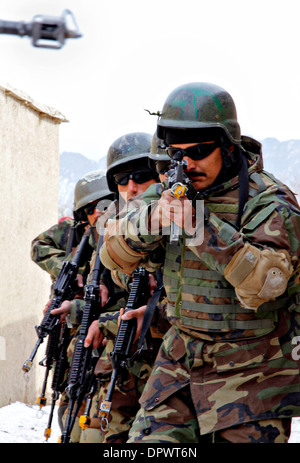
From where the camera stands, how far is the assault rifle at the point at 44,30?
45.8 inches

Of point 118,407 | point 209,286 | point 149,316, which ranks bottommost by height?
point 118,407

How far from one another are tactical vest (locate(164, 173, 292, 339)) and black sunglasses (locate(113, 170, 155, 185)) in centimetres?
144

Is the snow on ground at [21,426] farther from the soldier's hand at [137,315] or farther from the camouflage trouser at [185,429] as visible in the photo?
the camouflage trouser at [185,429]

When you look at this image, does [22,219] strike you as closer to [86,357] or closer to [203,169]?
[86,357]

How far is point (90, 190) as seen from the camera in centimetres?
592

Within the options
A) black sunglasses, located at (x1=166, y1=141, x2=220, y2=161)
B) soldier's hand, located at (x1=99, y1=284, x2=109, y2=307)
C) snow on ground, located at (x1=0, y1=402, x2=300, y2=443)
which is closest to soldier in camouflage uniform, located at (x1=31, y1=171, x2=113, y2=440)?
soldier's hand, located at (x1=99, y1=284, x2=109, y2=307)

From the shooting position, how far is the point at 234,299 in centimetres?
293

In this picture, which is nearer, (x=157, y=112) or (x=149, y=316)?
(x=157, y=112)

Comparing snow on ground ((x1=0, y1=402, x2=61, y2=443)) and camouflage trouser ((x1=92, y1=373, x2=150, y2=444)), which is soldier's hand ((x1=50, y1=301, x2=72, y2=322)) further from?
snow on ground ((x1=0, y1=402, x2=61, y2=443))

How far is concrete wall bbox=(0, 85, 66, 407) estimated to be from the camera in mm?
7945

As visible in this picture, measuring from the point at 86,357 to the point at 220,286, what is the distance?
2021 millimetres
